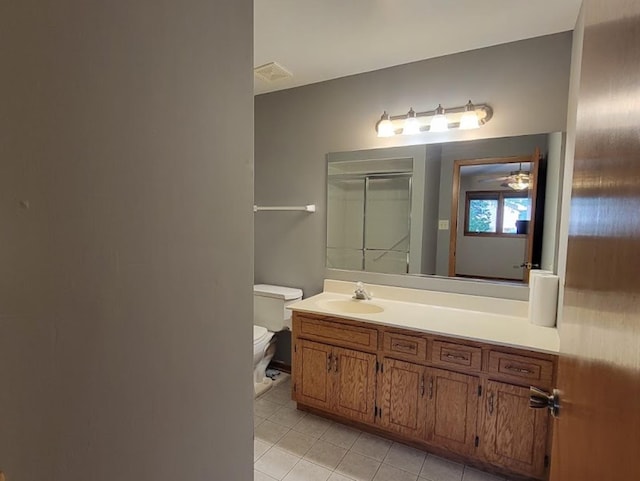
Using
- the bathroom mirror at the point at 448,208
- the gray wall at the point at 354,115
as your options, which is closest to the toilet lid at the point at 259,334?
the gray wall at the point at 354,115

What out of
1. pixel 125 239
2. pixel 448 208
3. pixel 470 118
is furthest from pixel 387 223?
pixel 125 239

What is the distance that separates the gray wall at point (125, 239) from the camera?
516 mm

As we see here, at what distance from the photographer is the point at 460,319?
206cm

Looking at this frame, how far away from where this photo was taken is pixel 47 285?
545 mm

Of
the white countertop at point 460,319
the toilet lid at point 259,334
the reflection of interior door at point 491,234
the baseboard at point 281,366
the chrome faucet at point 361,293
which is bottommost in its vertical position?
the baseboard at point 281,366

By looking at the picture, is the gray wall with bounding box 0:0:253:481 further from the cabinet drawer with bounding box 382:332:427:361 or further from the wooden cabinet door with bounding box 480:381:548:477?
the wooden cabinet door with bounding box 480:381:548:477

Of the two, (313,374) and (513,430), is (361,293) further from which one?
(513,430)

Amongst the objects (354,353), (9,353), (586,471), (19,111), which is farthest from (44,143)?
(354,353)

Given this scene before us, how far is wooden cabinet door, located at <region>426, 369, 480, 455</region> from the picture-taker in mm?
1803

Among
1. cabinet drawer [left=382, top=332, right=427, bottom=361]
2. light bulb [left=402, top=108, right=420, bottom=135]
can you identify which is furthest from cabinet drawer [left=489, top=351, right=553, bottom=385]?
light bulb [left=402, top=108, right=420, bottom=135]

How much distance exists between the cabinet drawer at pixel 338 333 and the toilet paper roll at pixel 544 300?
946 mm

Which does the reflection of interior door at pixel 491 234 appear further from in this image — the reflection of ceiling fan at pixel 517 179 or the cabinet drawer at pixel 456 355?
the cabinet drawer at pixel 456 355

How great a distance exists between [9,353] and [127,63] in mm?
543

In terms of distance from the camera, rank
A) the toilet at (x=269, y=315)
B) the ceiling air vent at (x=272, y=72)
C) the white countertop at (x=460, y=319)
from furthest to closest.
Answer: the toilet at (x=269, y=315) → the ceiling air vent at (x=272, y=72) → the white countertop at (x=460, y=319)
